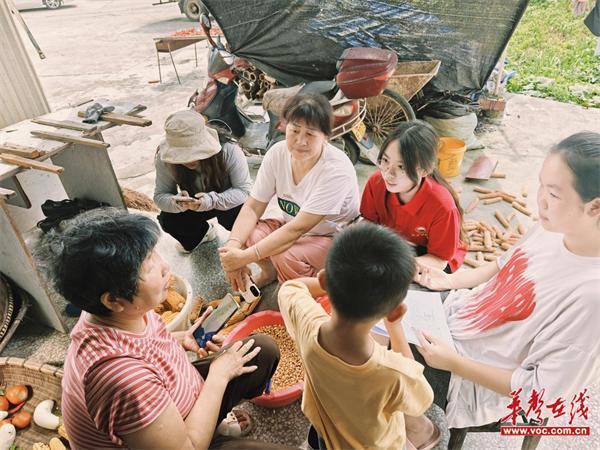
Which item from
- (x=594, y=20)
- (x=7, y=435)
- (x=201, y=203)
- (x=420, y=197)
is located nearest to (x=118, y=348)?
(x=7, y=435)

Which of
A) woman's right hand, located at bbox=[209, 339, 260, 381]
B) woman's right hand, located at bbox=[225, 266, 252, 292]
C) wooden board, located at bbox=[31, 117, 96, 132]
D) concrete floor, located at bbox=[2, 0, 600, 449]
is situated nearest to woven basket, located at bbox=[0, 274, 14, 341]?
concrete floor, located at bbox=[2, 0, 600, 449]

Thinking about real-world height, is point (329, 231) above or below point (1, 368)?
above

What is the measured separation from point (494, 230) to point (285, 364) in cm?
204

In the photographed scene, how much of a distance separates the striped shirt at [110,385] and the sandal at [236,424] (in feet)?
1.94

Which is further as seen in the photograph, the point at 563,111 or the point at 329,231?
the point at 563,111

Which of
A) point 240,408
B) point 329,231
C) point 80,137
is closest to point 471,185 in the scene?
point 329,231

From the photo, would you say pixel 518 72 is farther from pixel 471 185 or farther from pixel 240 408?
pixel 240 408

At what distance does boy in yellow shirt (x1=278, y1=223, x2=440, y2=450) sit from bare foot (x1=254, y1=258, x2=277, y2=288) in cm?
133

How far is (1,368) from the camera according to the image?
190 cm

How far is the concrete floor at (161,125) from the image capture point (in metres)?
1.85

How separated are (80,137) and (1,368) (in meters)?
1.28

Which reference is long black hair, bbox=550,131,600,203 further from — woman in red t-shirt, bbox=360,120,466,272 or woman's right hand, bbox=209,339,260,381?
woman's right hand, bbox=209,339,260,381

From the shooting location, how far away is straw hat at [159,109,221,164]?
229 cm

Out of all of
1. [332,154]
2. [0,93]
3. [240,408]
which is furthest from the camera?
[0,93]
